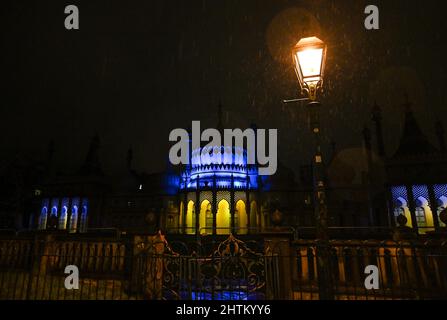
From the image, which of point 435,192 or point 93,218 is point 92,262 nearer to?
point 435,192

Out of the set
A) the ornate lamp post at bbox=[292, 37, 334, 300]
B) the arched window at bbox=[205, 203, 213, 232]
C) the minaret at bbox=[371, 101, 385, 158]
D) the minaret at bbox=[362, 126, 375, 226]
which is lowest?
the ornate lamp post at bbox=[292, 37, 334, 300]

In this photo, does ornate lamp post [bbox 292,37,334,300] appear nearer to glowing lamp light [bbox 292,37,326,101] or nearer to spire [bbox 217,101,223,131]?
glowing lamp light [bbox 292,37,326,101]

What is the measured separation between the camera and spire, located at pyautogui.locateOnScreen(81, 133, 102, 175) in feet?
166

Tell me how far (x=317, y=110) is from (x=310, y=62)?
2.61 feet

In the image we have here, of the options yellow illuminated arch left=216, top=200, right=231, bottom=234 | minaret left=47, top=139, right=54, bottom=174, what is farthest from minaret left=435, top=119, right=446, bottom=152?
minaret left=47, top=139, right=54, bottom=174

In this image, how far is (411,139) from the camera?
3522cm

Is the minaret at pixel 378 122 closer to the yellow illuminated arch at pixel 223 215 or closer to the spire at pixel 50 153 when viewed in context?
the yellow illuminated arch at pixel 223 215

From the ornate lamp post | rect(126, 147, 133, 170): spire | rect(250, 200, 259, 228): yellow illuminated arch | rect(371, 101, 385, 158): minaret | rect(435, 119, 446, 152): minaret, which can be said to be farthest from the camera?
rect(126, 147, 133, 170): spire

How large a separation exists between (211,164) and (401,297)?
29.5 m

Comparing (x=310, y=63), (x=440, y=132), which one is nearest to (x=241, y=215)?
(x=440, y=132)

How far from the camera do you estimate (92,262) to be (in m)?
8.53

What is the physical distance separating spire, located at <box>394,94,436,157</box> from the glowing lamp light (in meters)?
33.7

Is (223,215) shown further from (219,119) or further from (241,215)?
(219,119)
